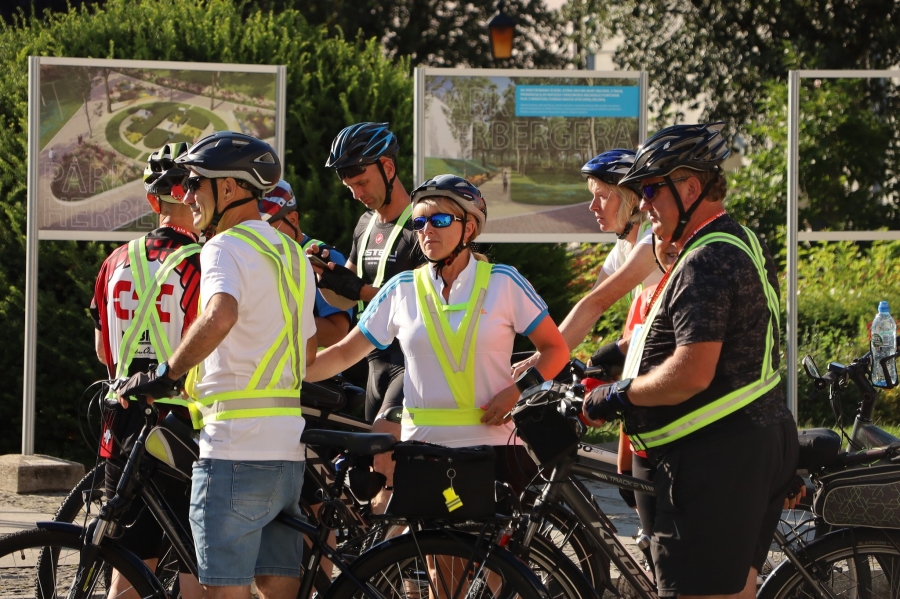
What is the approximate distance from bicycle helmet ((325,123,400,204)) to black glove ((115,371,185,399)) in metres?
1.88

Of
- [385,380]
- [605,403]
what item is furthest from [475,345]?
[385,380]

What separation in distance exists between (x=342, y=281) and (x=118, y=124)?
11.4ft

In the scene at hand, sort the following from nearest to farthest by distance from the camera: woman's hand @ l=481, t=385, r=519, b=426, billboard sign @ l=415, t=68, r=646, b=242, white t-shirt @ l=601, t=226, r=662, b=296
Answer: woman's hand @ l=481, t=385, r=519, b=426
white t-shirt @ l=601, t=226, r=662, b=296
billboard sign @ l=415, t=68, r=646, b=242

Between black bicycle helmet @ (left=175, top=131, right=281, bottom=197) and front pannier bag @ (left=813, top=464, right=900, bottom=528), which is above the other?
black bicycle helmet @ (left=175, top=131, right=281, bottom=197)

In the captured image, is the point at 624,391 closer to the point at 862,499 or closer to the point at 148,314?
the point at 862,499

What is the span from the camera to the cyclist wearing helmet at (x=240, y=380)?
379cm

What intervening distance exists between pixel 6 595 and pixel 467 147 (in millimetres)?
4712

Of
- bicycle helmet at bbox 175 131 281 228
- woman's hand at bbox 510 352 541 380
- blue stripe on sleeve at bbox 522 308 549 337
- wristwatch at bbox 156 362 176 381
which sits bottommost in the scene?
woman's hand at bbox 510 352 541 380

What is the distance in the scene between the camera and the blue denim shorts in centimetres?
379

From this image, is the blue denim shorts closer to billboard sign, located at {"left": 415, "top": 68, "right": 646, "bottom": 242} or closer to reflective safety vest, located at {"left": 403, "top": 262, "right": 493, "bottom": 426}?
reflective safety vest, located at {"left": 403, "top": 262, "right": 493, "bottom": 426}

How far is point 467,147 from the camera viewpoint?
8.33 metres

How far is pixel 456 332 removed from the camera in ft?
14.6

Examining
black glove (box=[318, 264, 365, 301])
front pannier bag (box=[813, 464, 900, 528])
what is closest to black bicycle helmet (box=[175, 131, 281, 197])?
black glove (box=[318, 264, 365, 301])

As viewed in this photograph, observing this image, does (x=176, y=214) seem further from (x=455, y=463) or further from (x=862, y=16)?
(x=862, y=16)
